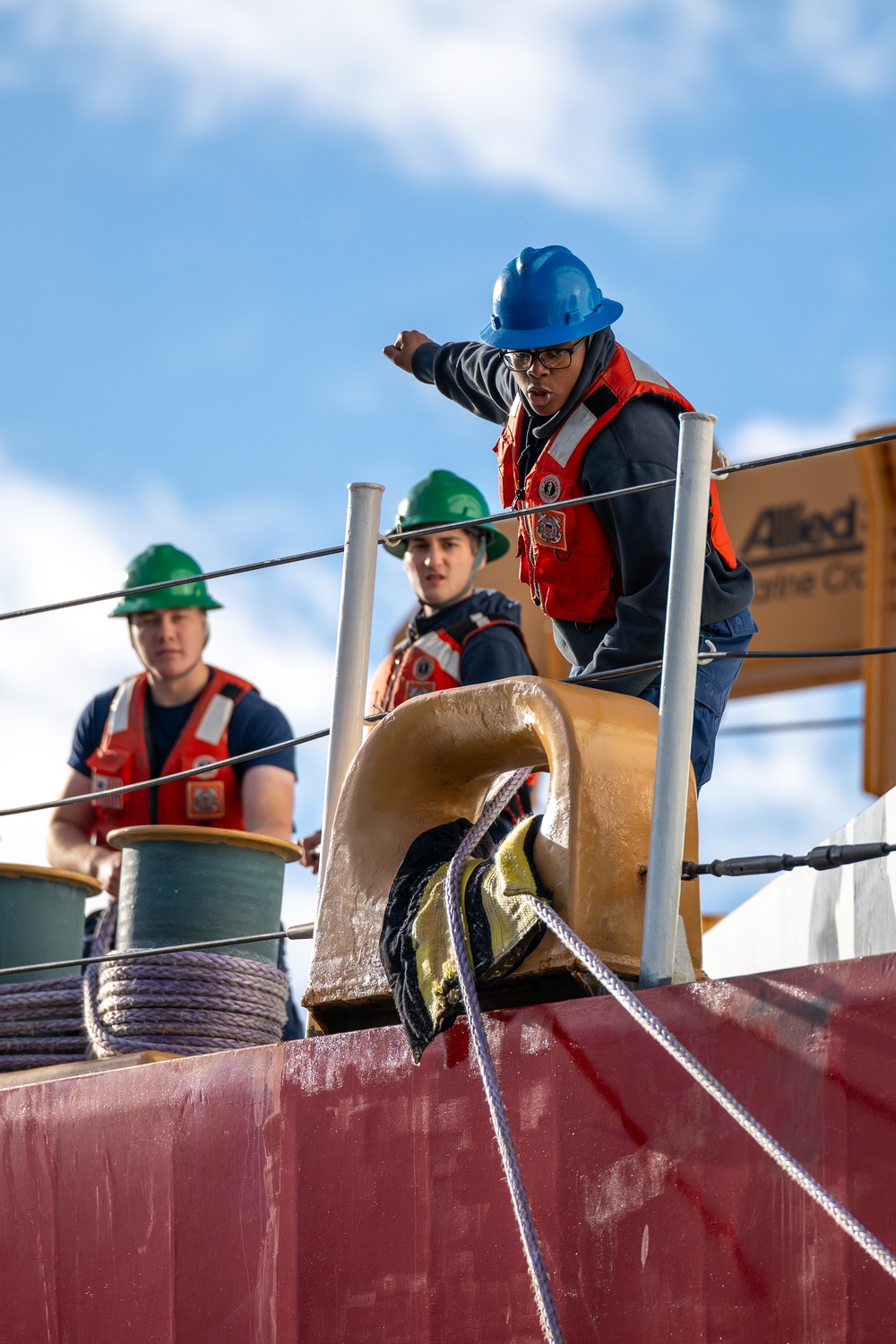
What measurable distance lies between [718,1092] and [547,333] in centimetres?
185

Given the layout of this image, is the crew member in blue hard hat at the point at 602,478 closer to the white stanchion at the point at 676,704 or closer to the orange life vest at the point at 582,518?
the orange life vest at the point at 582,518

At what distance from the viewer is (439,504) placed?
648cm

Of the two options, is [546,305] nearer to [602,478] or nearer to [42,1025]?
[602,478]

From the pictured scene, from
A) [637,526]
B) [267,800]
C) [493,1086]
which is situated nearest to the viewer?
[493,1086]

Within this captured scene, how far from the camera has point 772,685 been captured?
12906mm

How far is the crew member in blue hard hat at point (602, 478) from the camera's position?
3744 millimetres

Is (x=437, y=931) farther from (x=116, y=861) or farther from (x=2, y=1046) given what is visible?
(x=116, y=861)

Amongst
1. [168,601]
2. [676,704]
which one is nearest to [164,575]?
[168,601]

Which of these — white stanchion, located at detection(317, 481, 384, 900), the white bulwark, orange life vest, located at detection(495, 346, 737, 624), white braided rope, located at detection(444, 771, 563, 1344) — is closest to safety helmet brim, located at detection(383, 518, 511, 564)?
the white bulwark

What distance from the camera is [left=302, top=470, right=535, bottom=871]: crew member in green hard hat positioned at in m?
5.55

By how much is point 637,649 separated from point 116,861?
2252mm

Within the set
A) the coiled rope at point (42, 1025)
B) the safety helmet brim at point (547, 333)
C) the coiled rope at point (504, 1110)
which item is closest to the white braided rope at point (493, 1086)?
the coiled rope at point (504, 1110)

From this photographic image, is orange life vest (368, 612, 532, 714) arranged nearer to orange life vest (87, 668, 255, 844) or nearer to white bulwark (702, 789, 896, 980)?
orange life vest (87, 668, 255, 844)

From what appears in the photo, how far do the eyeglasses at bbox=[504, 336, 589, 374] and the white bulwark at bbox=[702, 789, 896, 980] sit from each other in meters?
1.26
